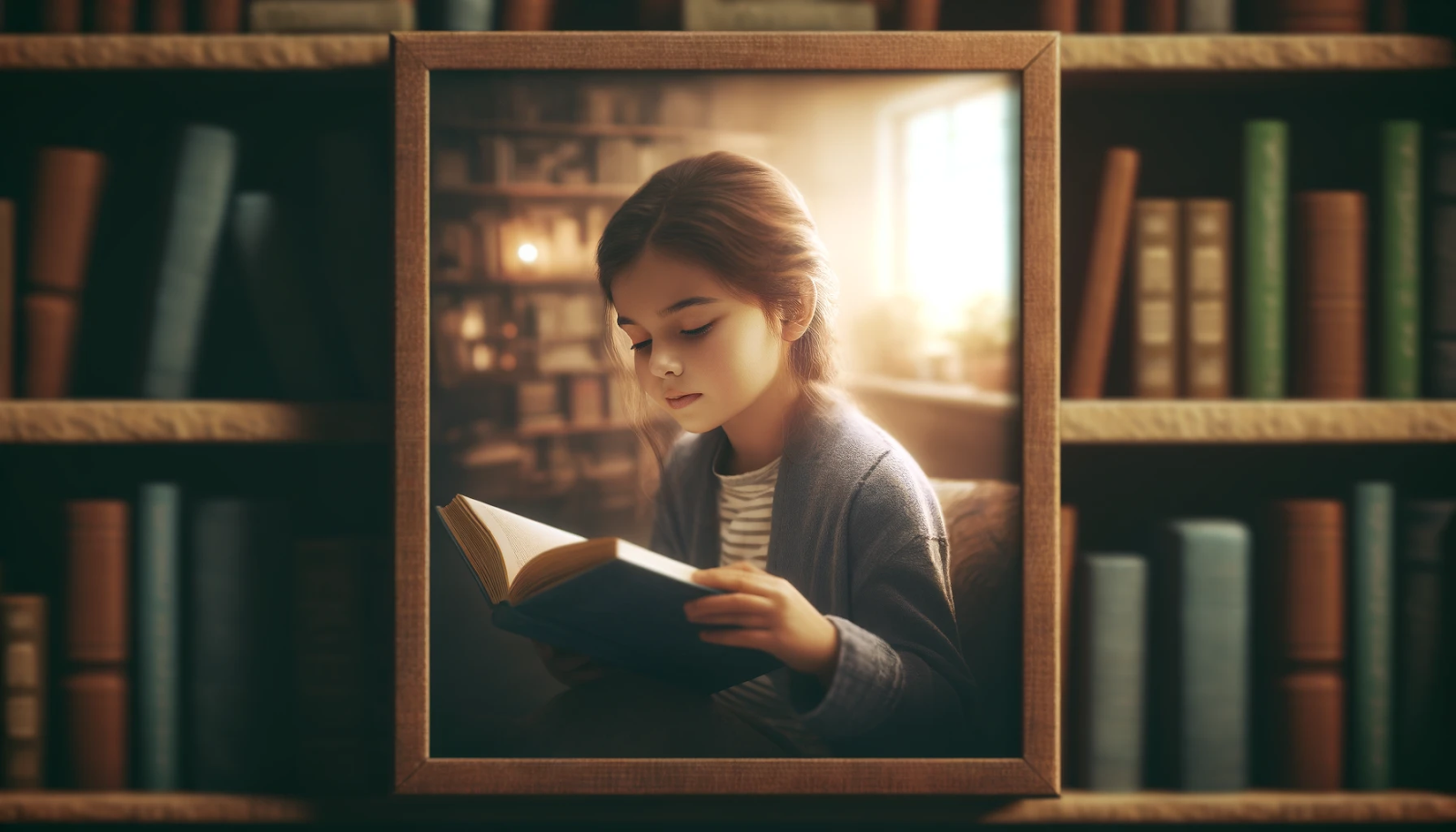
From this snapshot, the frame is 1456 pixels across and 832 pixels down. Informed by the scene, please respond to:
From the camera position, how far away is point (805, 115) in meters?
0.93

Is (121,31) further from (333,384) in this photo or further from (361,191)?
(333,384)

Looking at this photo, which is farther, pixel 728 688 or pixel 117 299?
pixel 117 299

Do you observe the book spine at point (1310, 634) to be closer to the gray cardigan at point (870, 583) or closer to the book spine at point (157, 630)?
the gray cardigan at point (870, 583)

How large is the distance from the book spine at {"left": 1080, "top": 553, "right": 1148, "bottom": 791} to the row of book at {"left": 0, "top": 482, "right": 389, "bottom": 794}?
80 centimetres

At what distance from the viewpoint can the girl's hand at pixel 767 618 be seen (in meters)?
0.84

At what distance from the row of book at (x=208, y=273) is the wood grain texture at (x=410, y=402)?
0.07 m

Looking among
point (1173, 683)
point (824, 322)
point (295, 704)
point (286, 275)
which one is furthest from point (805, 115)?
point (295, 704)

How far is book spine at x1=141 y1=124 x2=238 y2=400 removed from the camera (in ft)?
3.05

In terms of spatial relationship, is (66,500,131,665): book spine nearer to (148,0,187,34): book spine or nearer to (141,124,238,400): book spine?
(141,124,238,400): book spine

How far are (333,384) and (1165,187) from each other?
1.03m

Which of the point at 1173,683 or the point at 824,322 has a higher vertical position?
the point at 824,322

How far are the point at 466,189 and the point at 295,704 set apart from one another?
1.96 feet

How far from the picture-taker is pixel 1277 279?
94cm

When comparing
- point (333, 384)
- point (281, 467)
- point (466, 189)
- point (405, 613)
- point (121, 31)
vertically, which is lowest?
point (405, 613)
